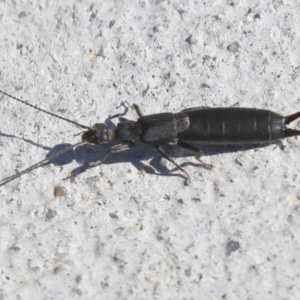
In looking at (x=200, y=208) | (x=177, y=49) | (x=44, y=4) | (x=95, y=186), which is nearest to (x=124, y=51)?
(x=177, y=49)

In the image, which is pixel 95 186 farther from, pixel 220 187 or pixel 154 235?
pixel 220 187

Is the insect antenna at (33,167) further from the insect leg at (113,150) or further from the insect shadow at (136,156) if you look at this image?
the insect leg at (113,150)

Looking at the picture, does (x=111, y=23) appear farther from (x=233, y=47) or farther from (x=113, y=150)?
(x=113, y=150)

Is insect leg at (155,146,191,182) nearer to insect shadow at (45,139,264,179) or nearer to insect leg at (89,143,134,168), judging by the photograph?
insect shadow at (45,139,264,179)

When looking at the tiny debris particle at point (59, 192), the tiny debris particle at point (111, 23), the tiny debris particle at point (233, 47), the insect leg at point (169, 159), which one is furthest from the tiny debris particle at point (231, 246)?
the tiny debris particle at point (111, 23)

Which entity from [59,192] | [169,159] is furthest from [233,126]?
[59,192]

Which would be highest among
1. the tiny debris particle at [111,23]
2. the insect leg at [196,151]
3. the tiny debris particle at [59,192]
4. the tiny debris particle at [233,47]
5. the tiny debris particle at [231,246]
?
the tiny debris particle at [111,23]

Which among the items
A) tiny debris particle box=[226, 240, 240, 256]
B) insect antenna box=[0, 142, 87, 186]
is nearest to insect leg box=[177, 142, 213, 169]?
tiny debris particle box=[226, 240, 240, 256]
